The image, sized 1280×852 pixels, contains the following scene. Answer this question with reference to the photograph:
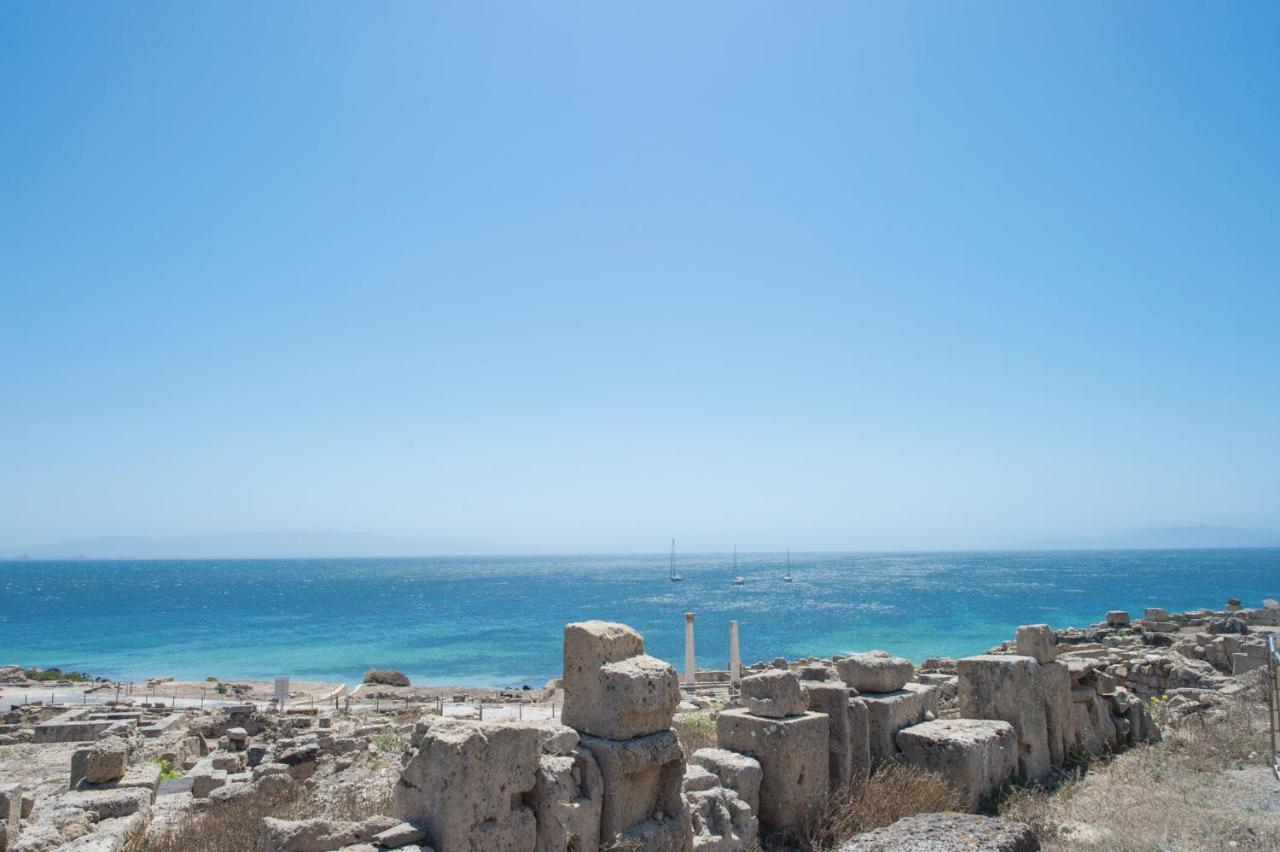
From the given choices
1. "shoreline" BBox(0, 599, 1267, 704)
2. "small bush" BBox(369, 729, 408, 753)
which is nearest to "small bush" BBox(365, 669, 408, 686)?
"shoreline" BBox(0, 599, 1267, 704)

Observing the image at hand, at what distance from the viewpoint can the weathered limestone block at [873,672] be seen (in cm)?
765

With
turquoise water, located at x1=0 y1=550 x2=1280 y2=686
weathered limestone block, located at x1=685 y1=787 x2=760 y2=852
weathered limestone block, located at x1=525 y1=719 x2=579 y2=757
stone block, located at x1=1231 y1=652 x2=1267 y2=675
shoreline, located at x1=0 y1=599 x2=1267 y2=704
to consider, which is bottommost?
turquoise water, located at x1=0 y1=550 x2=1280 y2=686

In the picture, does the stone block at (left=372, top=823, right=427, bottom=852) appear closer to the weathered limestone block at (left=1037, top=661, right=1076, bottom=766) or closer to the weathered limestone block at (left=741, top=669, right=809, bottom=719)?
the weathered limestone block at (left=741, top=669, right=809, bottom=719)

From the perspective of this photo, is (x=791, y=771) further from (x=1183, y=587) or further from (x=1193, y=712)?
(x=1183, y=587)

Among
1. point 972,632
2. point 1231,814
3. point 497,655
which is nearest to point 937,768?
point 1231,814

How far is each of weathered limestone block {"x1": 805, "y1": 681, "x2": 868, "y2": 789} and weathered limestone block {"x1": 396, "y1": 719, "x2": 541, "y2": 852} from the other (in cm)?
315

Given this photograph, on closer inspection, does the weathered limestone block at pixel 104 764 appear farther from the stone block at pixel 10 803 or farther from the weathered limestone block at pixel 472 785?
the weathered limestone block at pixel 472 785

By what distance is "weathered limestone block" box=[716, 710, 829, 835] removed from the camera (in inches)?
240

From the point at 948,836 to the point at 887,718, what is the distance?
7.88 ft

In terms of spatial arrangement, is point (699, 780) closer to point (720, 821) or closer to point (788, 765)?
point (720, 821)

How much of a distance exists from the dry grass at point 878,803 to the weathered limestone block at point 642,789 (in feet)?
5.08

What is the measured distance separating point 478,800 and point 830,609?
71457 mm

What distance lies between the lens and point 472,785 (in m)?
4.08

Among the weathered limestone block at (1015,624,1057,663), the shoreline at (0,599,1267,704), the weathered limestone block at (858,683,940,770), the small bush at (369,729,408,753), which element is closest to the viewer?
the weathered limestone block at (858,683,940,770)
